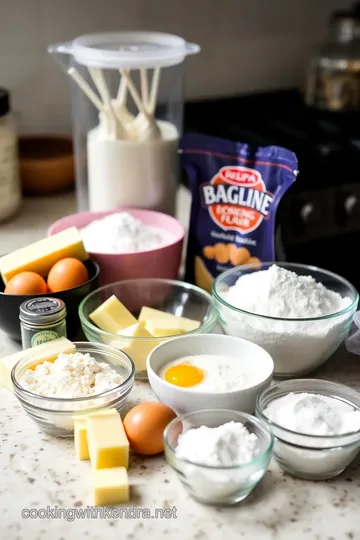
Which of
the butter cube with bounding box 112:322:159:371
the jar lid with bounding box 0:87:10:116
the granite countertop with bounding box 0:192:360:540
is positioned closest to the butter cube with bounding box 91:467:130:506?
the granite countertop with bounding box 0:192:360:540

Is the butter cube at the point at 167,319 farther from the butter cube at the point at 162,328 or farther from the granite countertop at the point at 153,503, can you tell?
the granite countertop at the point at 153,503

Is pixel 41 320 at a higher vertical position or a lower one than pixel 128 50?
lower

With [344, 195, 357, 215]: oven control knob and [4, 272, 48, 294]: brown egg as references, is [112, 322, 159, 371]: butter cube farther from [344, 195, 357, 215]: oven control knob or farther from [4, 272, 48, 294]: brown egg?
[344, 195, 357, 215]: oven control knob

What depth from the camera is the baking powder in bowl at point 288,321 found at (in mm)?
1036

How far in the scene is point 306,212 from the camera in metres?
1.32

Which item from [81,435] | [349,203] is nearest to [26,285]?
[81,435]

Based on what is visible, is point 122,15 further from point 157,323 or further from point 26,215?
point 157,323

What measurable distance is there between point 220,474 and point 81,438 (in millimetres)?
181

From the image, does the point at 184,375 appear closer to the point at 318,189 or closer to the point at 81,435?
the point at 81,435

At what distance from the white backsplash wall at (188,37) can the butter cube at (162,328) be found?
0.78 meters

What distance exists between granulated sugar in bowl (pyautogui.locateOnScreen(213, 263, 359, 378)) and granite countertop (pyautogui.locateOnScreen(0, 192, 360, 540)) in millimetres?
189

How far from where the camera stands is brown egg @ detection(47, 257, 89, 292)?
3.68ft

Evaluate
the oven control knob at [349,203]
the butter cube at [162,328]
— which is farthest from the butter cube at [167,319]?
the oven control knob at [349,203]

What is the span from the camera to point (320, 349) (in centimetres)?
105
